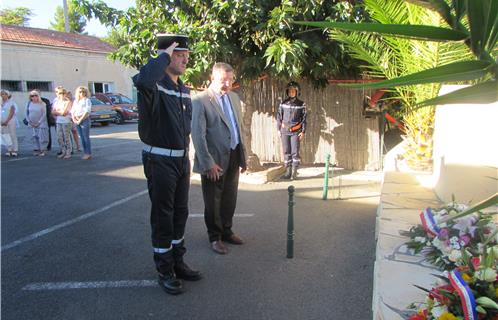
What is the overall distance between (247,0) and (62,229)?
14.7ft

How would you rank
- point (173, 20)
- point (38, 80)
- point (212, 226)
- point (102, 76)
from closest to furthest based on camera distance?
point (212, 226) → point (173, 20) → point (38, 80) → point (102, 76)

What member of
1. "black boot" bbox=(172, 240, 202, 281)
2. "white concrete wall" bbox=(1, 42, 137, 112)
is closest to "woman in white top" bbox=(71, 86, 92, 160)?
"black boot" bbox=(172, 240, 202, 281)

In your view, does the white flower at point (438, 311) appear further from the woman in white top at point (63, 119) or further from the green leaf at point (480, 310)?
the woman in white top at point (63, 119)

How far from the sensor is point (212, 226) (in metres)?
4.64

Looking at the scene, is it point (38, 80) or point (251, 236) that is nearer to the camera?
point (251, 236)

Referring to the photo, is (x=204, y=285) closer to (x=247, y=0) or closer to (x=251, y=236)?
(x=251, y=236)

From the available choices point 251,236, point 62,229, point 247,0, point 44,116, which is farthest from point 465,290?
point 44,116

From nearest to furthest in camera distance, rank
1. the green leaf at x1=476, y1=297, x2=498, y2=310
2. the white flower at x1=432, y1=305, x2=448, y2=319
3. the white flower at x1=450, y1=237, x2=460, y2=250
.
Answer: the green leaf at x1=476, y1=297, x2=498, y2=310 < the white flower at x1=432, y1=305, x2=448, y2=319 < the white flower at x1=450, y1=237, x2=460, y2=250

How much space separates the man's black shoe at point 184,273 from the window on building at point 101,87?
26357 millimetres

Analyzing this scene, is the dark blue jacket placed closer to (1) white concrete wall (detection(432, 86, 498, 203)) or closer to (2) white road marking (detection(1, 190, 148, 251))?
(1) white concrete wall (detection(432, 86, 498, 203))

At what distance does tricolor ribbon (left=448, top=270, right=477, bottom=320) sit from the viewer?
1.80m

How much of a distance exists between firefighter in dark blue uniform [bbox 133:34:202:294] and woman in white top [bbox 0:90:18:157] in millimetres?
9357

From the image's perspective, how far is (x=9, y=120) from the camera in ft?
36.5

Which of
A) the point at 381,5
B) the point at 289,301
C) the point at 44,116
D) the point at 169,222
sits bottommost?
the point at 289,301
